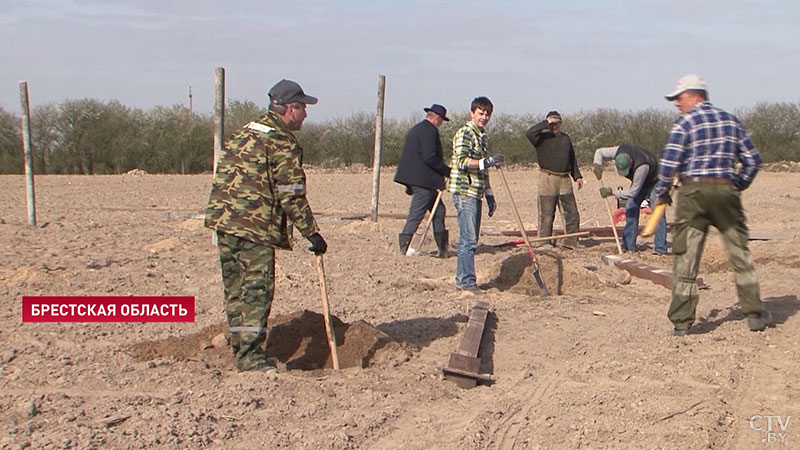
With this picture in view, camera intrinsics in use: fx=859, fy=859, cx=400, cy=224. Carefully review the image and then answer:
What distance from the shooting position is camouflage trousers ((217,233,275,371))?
18.0ft

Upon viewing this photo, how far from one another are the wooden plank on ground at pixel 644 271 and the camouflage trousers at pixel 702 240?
222 centimetres

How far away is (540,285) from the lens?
8.61 m

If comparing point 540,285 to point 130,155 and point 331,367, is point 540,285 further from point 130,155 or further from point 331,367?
point 130,155

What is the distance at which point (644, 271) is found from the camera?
9.43 m

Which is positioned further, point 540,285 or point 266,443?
point 540,285

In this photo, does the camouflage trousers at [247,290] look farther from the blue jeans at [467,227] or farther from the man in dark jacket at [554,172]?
the man in dark jacket at [554,172]

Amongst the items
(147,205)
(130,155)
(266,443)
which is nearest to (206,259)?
(266,443)

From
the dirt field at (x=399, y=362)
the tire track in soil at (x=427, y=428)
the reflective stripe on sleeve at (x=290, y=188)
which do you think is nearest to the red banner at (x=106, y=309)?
the dirt field at (x=399, y=362)

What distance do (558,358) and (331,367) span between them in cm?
165

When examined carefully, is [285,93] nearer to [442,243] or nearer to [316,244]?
[316,244]

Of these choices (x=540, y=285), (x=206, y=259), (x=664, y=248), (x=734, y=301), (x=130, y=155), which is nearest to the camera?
(x=734, y=301)

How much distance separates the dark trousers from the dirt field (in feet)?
1.31

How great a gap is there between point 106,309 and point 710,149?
5.27 meters

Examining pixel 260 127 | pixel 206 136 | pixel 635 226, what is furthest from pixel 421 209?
pixel 206 136
